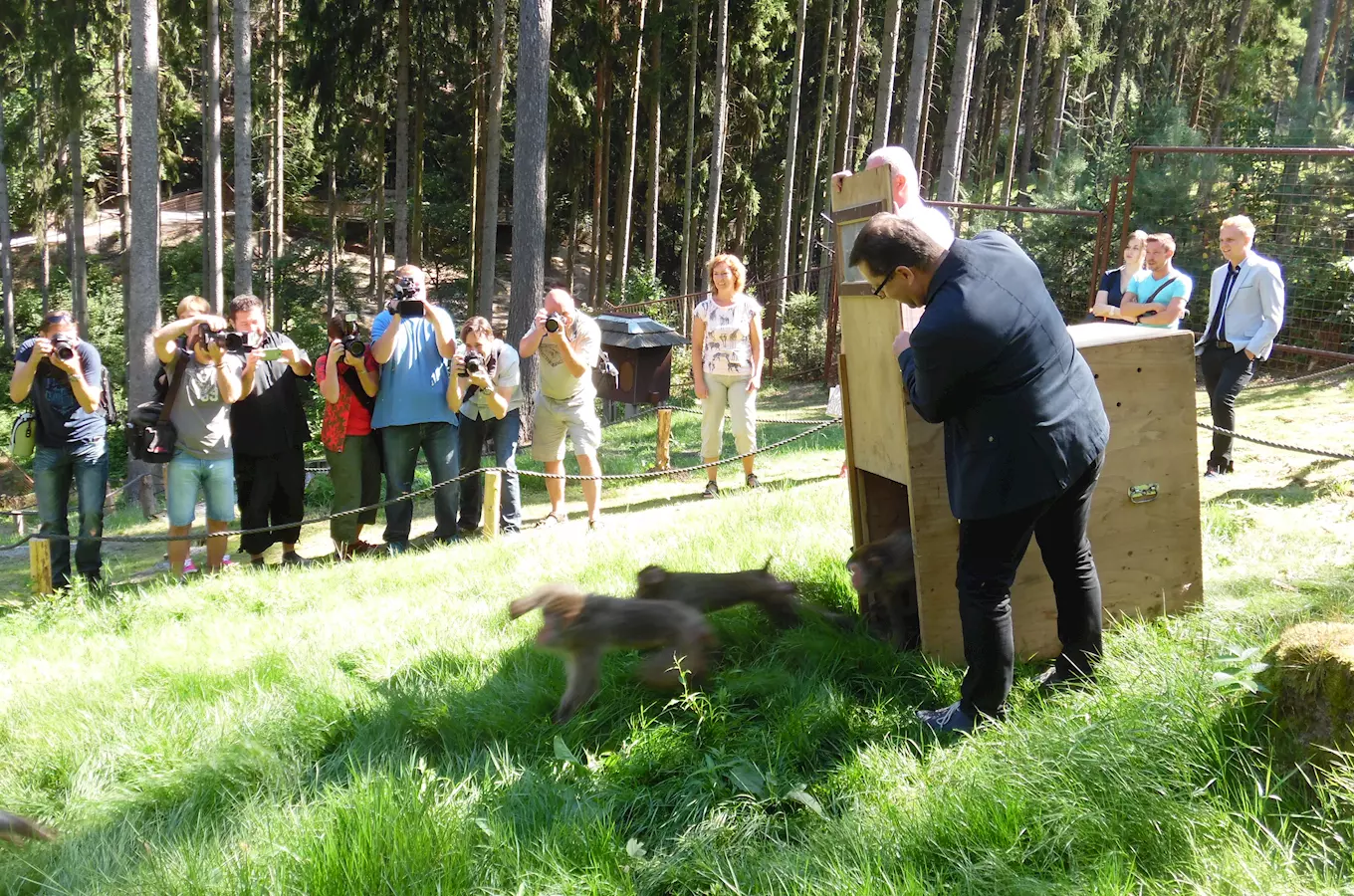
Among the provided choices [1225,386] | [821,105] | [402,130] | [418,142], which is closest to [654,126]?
[821,105]

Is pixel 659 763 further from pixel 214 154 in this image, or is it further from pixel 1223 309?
pixel 214 154

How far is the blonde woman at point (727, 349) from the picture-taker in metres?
8.44

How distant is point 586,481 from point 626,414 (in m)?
9.62

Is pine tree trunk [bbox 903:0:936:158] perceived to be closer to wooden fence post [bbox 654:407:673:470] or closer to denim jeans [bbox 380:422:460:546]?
wooden fence post [bbox 654:407:673:470]

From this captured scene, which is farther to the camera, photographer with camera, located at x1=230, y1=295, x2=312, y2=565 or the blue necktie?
the blue necktie

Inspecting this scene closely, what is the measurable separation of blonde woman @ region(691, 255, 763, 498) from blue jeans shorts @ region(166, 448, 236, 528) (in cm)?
372

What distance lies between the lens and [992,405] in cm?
319

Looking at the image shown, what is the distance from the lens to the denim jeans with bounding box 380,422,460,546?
7.93m

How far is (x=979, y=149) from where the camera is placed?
39.0 meters

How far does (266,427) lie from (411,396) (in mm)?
1056

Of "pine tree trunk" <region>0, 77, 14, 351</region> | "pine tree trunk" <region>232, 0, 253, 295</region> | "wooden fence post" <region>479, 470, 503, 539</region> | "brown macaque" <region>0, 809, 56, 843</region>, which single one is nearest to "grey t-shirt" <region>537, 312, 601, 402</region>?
"wooden fence post" <region>479, 470, 503, 539</region>

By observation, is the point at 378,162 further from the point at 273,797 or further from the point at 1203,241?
the point at 273,797

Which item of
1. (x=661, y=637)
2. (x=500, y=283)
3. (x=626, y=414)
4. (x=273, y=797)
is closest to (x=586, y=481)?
(x=661, y=637)

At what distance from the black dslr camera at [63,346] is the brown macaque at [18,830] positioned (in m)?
4.55
